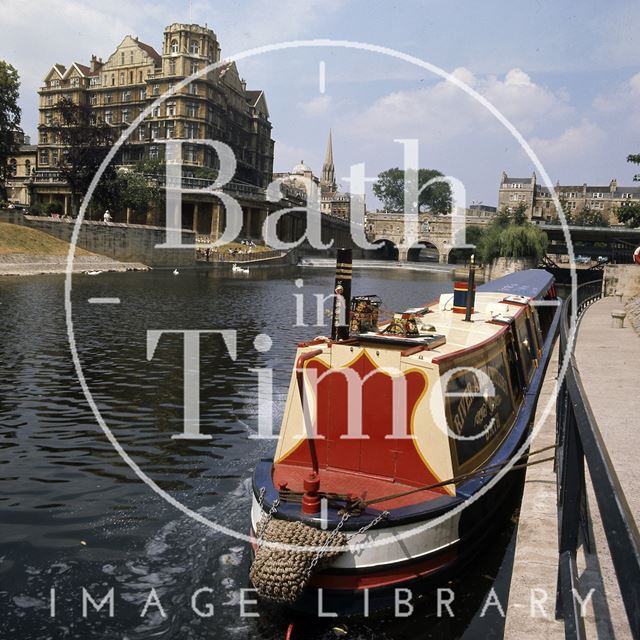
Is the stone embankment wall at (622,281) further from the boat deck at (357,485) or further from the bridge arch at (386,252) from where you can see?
the bridge arch at (386,252)

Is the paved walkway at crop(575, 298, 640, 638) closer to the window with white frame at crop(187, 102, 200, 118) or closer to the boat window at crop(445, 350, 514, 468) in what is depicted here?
the boat window at crop(445, 350, 514, 468)

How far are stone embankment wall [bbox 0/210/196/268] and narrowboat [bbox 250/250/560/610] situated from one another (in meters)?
64.9

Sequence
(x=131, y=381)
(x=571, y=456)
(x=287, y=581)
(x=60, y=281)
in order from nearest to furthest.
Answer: (x=571, y=456) → (x=287, y=581) → (x=131, y=381) → (x=60, y=281)

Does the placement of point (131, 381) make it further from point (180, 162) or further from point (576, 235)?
point (180, 162)

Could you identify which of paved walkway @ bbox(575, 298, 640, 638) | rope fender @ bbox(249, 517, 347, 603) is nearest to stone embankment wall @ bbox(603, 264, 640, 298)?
paved walkway @ bbox(575, 298, 640, 638)

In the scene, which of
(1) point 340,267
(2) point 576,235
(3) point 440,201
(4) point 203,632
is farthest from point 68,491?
(3) point 440,201

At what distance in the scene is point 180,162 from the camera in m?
109

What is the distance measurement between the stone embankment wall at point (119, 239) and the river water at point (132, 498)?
44.5 m

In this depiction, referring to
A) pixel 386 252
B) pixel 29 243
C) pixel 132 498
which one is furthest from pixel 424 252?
pixel 132 498

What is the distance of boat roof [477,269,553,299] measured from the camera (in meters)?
22.9

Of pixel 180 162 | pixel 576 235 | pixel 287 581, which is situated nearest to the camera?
pixel 287 581

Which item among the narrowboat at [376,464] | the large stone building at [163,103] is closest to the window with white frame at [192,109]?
the large stone building at [163,103]

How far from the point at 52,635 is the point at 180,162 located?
107 meters

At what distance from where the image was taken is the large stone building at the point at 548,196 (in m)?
178
